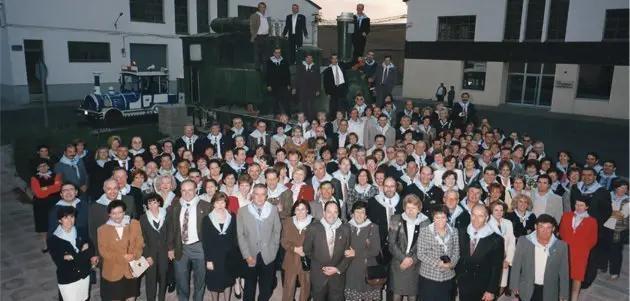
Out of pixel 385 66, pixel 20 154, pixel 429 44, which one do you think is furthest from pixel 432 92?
pixel 20 154

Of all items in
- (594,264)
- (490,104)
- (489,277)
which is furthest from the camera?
(490,104)

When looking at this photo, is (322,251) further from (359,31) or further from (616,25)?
(616,25)

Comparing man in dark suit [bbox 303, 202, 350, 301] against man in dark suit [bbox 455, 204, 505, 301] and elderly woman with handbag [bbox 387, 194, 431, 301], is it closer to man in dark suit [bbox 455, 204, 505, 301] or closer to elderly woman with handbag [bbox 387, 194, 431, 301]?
elderly woman with handbag [bbox 387, 194, 431, 301]

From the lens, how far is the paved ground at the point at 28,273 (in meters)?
6.25

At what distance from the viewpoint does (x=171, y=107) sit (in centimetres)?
1474

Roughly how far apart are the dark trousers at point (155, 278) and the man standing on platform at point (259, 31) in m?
9.02

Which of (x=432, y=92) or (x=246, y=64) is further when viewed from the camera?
(x=432, y=92)

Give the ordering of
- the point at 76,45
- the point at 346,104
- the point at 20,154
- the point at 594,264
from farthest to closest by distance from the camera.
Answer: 1. the point at 76,45
2. the point at 346,104
3. the point at 20,154
4. the point at 594,264

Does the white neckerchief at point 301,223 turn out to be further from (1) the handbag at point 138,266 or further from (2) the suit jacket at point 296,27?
(2) the suit jacket at point 296,27

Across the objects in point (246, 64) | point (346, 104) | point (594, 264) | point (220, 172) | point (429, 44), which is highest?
point (429, 44)

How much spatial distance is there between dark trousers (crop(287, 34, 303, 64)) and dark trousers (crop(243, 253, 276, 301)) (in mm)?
9591

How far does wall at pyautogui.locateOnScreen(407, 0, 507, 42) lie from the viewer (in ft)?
87.5

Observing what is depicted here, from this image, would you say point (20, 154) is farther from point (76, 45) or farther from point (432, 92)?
point (432, 92)

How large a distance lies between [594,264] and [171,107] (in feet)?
42.0
